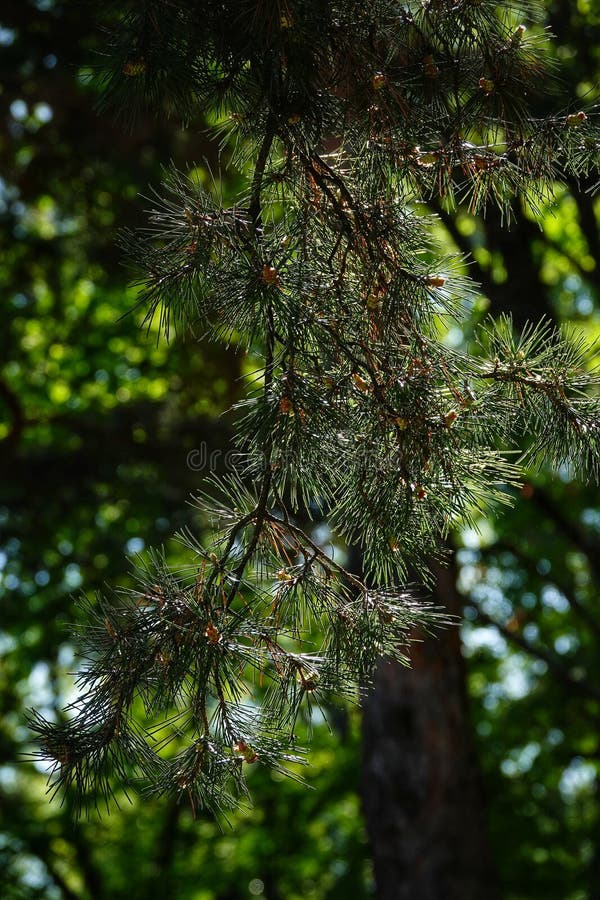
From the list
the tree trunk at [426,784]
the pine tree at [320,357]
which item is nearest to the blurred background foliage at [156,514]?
the tree trunk at [426,784]

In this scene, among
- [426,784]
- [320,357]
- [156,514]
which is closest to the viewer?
[320,357]

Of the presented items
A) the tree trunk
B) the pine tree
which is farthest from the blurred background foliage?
the pine tree

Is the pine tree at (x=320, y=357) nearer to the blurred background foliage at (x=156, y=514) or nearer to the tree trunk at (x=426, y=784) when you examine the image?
the blurred background foliage at (x=156, y=514)

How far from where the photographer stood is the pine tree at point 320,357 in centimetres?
229

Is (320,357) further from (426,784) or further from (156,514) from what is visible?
(156,514)

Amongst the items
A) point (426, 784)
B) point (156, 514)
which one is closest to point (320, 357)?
point (426, 784)

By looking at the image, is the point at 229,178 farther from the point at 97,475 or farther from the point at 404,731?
the point at 404,731

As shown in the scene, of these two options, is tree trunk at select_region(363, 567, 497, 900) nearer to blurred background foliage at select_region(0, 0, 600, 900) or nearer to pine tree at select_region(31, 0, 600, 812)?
blurred background foliage at select_region(0, 0, 600, 900)

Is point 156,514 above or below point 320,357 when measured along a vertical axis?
below

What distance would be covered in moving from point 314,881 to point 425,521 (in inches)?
391

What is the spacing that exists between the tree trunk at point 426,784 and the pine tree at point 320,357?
11.5ft

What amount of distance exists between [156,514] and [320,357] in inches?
206

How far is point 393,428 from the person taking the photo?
2377mm

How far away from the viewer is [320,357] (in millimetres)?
2369
